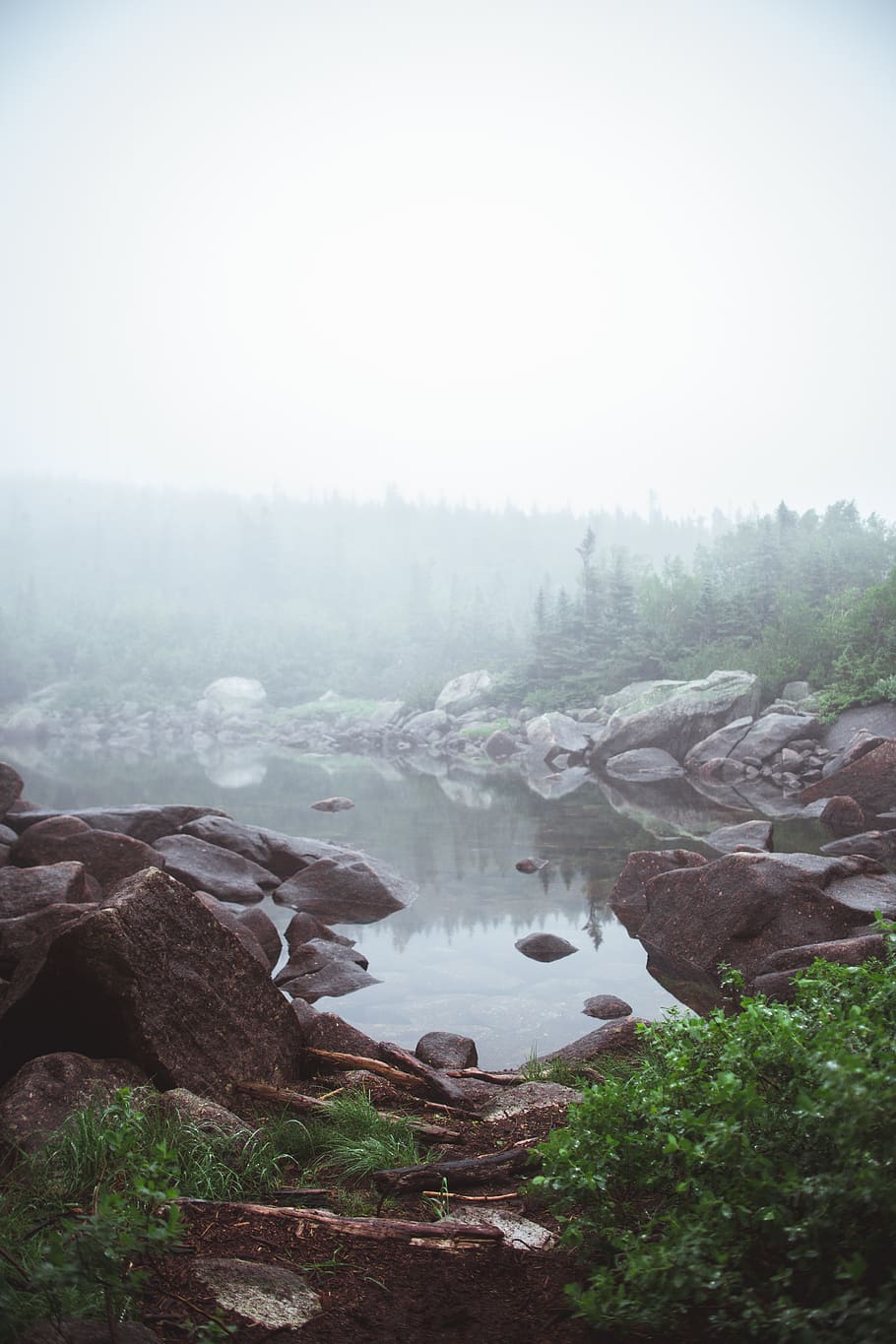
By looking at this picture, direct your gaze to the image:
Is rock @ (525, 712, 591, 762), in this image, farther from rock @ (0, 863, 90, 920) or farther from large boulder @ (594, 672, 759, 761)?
rock @ (0, 863, 90, 920)

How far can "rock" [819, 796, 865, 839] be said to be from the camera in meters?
14.5

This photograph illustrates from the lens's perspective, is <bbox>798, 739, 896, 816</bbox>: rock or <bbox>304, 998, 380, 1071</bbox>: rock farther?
<bbox>798, 739, 896, 816</bbox>: rock

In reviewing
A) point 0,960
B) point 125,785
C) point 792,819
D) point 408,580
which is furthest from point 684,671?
point 408,580

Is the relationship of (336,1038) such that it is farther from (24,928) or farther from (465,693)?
(465,693)

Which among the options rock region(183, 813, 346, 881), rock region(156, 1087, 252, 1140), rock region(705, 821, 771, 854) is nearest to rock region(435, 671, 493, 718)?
rock region(705, 821, 771, 854)

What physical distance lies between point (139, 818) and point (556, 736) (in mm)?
19138

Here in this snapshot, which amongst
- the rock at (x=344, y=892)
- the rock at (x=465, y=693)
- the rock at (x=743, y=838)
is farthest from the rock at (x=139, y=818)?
the rock at (x=465, y=693)

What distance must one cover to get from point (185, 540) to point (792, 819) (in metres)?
88.9

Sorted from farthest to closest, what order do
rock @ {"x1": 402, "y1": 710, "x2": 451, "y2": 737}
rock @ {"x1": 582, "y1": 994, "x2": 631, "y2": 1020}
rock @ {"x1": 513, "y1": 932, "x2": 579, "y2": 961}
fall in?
rock @ {"x1": 402, "y1": 710, "x2": 451, "y2": 737}, rock @ {"x1": 513, "y1": 932, "x2": 579, "y2": 961}, rock @ {"x1": 582, "y1": 994, "x2": 631, "y2": 1020}

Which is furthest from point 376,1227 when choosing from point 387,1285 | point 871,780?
point 871,780

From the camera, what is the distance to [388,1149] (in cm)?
369

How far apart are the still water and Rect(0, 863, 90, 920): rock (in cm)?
261

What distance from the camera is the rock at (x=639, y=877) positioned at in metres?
9.73

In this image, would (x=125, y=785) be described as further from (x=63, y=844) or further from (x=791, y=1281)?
(x=791, y=1281)
